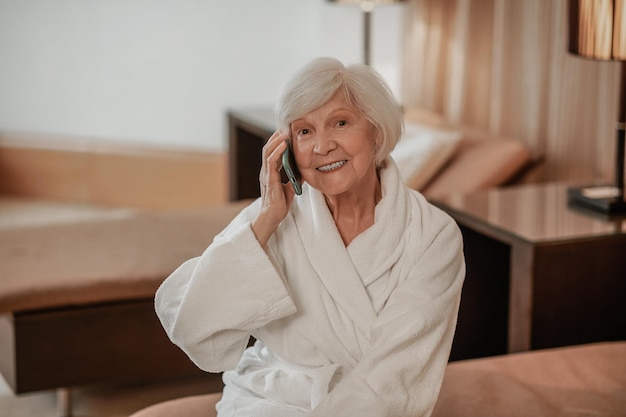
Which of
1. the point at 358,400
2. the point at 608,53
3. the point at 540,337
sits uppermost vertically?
the point at 608,53

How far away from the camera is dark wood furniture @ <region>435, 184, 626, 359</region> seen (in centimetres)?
255

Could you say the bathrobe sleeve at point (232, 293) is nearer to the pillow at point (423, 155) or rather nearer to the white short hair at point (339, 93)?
the white short hair at point (339, 93)

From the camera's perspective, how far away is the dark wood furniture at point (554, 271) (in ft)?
8.36

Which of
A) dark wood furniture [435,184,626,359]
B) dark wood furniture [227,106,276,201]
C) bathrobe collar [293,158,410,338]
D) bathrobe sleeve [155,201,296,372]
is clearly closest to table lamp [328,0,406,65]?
dark wood furniture [227,106,276,201]

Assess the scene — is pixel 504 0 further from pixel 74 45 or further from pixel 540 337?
pixel 74 45

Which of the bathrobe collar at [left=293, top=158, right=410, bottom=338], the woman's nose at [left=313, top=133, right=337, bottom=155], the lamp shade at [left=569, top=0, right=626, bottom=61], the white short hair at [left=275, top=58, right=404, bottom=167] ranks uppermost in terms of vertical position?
the lamp shade at [left=569, top=0, right=626, bottom=61]

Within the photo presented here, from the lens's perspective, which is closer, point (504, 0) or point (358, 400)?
point (358, 400)

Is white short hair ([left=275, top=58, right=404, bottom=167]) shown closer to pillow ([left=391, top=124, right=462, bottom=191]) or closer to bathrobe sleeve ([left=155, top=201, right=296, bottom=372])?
bathrobe sleeve ([left=155, top=201, right=296, bottom=372])

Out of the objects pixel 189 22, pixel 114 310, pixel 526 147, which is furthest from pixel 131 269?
pixel 189 22

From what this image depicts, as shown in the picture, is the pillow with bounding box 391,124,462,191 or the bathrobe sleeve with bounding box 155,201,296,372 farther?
the pillow with bounding box 391,124,462,191

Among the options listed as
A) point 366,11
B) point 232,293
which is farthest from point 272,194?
point 366,11

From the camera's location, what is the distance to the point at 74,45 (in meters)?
4.71

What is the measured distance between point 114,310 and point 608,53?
1406mm

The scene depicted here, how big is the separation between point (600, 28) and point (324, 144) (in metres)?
1.21
